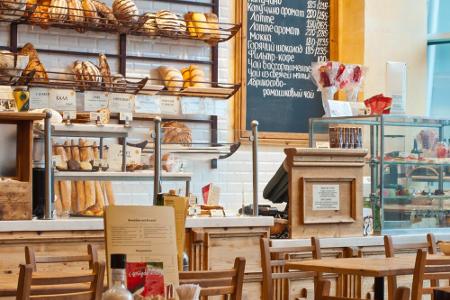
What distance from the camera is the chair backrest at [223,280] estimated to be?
3000 millimetres

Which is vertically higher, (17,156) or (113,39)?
(113,39)

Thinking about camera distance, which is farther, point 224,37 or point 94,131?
point 224,37

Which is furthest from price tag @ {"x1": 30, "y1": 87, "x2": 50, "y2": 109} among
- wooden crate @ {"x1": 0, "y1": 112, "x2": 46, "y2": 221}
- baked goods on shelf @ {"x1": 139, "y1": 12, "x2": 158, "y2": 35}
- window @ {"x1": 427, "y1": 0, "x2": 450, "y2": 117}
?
window @ {"x1": 427, "y1": 0, "x2": 450, "y2": 117}

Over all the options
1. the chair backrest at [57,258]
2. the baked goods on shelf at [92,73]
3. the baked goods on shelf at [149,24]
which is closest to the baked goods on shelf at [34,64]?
the baked goods on shelf at [92,73]

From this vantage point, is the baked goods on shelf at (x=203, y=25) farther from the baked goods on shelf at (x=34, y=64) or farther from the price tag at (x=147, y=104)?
the baked goods on shelf at (x=34, y=64)

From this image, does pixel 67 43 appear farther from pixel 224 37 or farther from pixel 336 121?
pixel 336 121

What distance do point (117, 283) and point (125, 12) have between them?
4771 millimetres

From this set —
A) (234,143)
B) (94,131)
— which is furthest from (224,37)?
(234,143)

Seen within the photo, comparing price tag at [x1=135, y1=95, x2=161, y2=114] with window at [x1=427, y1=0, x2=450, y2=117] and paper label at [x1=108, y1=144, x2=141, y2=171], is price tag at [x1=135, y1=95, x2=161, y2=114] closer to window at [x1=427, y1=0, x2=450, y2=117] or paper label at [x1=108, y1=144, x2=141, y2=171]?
paper label at [x1=108, y1=144, x2=141, y2=171]

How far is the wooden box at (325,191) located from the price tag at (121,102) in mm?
1855

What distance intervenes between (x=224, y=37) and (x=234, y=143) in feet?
7.10

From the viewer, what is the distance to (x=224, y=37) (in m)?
7.06

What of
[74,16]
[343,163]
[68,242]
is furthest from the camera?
[74,16]

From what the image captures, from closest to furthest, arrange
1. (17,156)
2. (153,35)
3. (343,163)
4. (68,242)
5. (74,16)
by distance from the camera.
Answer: (68,242)
(17,156)
(343,163)
(74,16)
(153,35)
